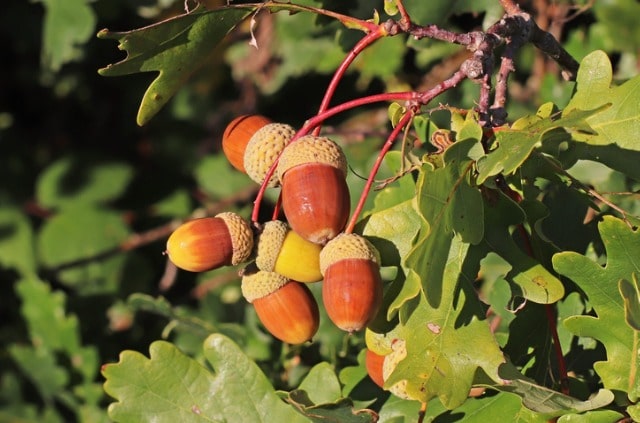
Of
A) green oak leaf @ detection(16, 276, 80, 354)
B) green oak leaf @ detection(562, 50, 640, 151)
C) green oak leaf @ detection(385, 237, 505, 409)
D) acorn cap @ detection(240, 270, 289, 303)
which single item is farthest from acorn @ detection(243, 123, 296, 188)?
green oak leaf @ detection(16, 276, 80, 354)

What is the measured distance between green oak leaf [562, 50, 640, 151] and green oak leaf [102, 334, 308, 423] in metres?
0.70

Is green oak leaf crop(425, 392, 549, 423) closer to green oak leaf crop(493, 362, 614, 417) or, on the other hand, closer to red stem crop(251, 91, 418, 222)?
green oak leaf crop(493, 362, 614, 417)

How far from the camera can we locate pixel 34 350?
2670mm

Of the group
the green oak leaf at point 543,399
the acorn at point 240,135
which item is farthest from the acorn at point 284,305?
the green oak leaf at point 543,399

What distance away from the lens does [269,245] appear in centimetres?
149

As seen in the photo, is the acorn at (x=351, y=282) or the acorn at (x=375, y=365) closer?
the acorn at (x=351, y=282)

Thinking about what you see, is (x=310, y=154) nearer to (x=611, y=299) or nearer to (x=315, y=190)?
(x=315, y=190)

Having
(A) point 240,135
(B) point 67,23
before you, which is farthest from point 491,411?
(B) point 67,23

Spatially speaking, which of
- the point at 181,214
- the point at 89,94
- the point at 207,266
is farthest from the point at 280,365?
the point at 89,94

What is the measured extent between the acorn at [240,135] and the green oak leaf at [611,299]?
0.52 m

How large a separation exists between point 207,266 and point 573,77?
744mm

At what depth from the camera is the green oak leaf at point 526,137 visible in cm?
125

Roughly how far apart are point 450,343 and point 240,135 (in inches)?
18.6

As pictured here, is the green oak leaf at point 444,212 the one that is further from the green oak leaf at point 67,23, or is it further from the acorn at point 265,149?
the green oak leaf at point 67,23
